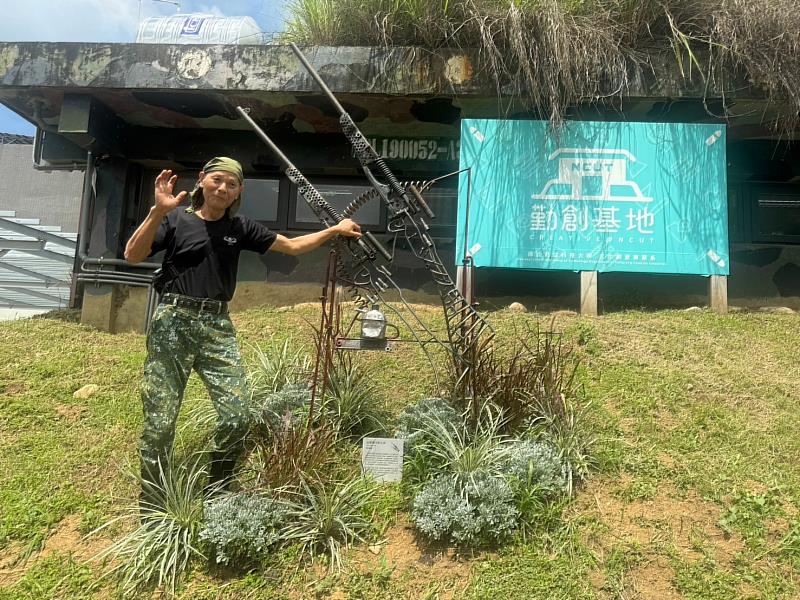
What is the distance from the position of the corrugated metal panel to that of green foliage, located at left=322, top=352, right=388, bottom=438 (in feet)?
24.2

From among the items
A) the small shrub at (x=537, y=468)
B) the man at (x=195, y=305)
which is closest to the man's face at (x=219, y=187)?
the man at (x=195, y=305)

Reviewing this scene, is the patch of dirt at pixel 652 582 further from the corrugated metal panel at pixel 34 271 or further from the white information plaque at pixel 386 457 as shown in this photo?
the corrugated metal panel at pixel 34 271

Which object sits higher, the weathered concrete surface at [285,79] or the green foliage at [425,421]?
the weathered concrete surface at [285,79]

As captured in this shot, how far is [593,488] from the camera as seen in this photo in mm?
3131

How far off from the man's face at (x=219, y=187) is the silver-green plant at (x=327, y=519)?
5.03ft

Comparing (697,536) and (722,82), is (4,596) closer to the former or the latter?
(697,536)

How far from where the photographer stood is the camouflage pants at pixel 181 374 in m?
2.91

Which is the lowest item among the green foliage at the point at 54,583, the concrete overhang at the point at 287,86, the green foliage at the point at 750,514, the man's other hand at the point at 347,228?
the green foliage at the point at 54,583

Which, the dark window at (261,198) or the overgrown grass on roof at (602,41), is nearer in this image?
the overgrown grass on roof at (602,41)

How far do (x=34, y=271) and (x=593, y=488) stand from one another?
35.9 ft

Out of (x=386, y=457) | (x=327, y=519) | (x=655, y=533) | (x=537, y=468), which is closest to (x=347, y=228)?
(x=386, y=457)

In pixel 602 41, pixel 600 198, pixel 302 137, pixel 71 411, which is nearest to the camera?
pixel 71 411

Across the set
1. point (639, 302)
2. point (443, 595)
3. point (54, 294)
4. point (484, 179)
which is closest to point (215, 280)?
point (443, 595)

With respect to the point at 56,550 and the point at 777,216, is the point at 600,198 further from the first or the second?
the point at 56,550
